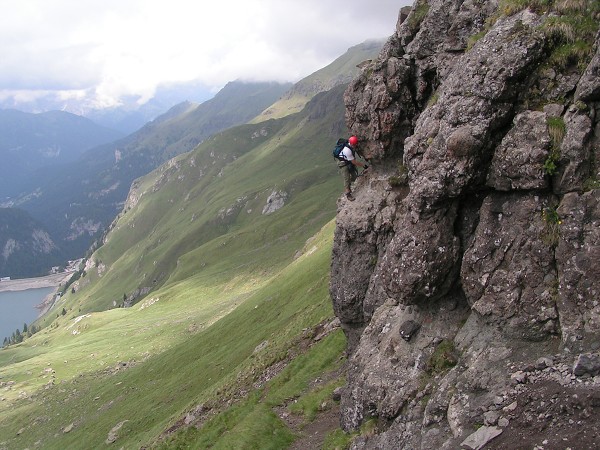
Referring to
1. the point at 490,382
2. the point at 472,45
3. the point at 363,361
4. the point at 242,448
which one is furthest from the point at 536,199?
the point at 242,448

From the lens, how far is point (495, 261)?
17.3m

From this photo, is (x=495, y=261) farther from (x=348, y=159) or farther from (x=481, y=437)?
(x=348, y=159)

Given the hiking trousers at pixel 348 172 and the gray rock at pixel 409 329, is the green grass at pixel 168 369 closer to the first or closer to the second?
the gray rock at pixel 409 329

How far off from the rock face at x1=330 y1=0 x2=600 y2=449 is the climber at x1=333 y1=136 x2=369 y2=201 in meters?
7.38

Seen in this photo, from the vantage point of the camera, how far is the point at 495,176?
17375 millimetres

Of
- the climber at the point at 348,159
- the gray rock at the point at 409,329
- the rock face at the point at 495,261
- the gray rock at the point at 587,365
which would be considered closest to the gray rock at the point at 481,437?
the rock face at the point at 495,261

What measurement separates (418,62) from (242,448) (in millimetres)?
24701

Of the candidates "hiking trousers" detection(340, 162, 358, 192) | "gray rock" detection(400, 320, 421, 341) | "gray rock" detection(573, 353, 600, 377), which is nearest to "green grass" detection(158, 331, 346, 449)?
"gray rock" detection(400, 320, 421, 341)

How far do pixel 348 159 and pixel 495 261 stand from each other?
13.8 m

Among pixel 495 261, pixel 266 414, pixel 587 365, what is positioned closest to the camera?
pixel 587 365

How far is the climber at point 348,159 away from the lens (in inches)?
1147

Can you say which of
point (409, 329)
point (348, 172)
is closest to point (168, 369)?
point (348, 172)

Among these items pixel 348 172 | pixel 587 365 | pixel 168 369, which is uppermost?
pixel 348 172

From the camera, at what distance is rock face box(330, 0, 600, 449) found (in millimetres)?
14586
